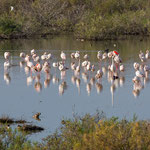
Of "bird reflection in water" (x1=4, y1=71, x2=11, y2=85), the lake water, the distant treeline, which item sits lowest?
the lake water

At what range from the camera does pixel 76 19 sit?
40938mm

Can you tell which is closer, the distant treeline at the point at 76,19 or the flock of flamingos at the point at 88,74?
the flock of flamingos at the point at 88,74

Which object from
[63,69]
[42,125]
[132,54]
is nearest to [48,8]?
[132,54]

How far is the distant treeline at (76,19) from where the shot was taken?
34062 millimetres

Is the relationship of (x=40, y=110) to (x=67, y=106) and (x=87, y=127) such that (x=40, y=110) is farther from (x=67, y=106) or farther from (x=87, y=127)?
(x=87, y=127)

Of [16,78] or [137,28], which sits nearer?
[16,78]

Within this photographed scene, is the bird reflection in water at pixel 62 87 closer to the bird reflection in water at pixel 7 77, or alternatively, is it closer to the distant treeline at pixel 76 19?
the bird reflection in water at pixel 7 77

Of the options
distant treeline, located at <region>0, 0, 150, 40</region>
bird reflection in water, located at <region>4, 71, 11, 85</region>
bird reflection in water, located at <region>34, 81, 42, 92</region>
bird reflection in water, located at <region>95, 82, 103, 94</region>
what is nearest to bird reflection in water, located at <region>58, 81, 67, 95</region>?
bird reflection in water, located at <region>34, 81, 42, 92</region>

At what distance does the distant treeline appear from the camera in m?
34.1

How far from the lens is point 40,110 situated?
12.9 m

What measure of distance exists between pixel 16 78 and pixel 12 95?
9.29 feet

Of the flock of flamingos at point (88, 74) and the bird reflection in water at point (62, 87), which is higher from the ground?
the flock of flamingos at point (88, 74)

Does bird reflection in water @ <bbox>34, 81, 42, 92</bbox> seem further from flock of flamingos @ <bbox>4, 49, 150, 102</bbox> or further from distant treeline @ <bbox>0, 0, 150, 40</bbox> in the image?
distant treeline @ <bbox>0, 0, 150, 40</bbox>

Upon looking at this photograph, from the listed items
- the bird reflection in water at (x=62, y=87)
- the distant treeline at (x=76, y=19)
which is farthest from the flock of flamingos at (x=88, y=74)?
the distant treeline at (x=76, y=19)
